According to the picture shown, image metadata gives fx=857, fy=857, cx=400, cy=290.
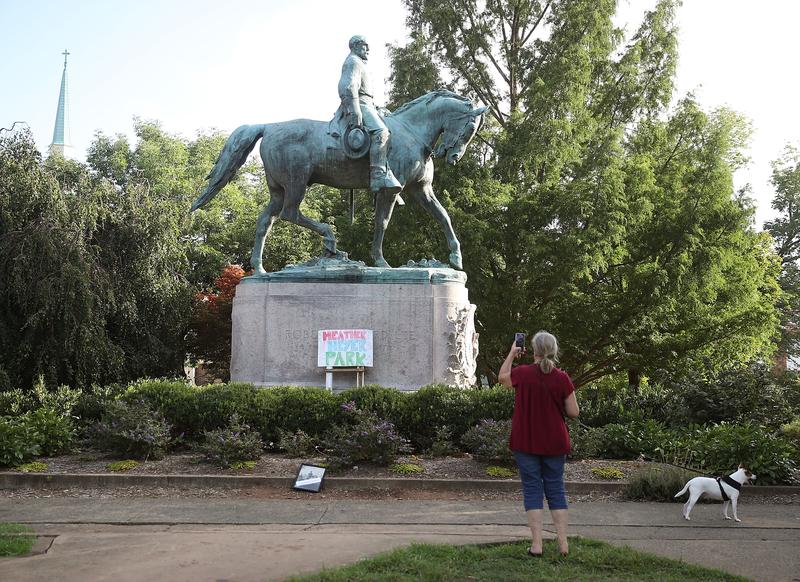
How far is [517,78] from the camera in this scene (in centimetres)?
2878

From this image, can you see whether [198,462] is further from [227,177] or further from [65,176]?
[65,176]

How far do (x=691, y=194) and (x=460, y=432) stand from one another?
15732mm

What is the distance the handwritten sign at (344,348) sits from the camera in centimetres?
1330

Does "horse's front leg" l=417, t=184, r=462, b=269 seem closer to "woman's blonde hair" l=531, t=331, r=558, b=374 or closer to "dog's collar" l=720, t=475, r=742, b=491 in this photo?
"dog's collar" l=720, t=475, r=742, b=491

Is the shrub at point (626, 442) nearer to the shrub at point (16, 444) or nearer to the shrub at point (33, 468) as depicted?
the shrub at point (33, 468)

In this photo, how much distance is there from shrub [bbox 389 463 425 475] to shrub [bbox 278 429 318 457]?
147 centimetres

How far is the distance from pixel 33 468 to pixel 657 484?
7351 mm

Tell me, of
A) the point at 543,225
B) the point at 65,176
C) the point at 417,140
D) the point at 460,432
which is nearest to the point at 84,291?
the point at 65,176

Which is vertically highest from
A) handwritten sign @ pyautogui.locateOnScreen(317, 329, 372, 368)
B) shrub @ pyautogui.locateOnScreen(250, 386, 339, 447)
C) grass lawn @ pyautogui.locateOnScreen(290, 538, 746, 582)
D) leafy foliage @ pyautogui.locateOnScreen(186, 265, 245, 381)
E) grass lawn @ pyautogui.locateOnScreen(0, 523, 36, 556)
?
leafy foliage @ pyautogui.locateOnScreen(186, 265, 245, 381)

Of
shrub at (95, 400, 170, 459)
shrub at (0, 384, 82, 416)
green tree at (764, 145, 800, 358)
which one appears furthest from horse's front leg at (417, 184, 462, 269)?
green tree at (764, 145, 800, 358)

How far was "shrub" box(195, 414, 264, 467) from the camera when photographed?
1062 centimetres

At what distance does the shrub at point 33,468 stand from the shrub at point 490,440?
5.24 meters

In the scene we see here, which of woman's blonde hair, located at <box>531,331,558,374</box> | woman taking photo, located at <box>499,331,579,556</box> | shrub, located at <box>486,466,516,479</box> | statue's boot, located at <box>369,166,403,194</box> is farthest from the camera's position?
statue's boot, located at <box>369,166,403,194</box>

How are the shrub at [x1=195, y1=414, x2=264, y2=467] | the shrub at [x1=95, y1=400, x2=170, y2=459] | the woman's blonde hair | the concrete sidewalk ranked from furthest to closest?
the shrub at [x1=95, y1=400, x2=170, y2=459]
the shrub at [x1=195, y1=414, x2=264, y2=467]
the woman's blonde hair
the concrete sidewalk
